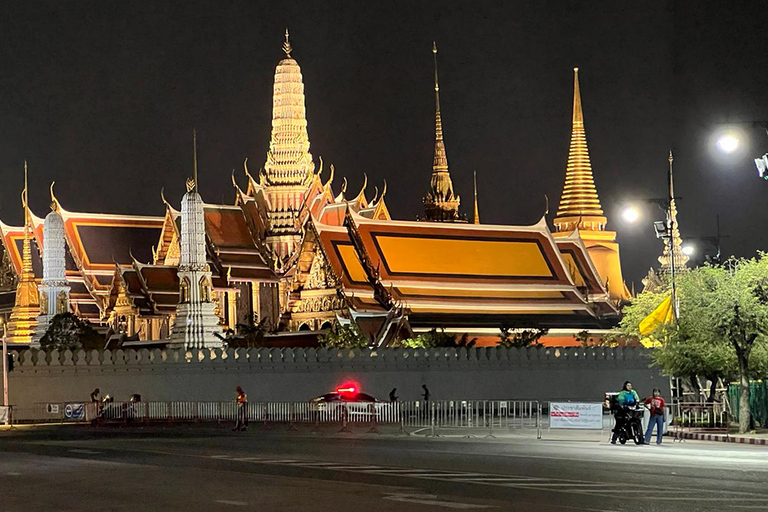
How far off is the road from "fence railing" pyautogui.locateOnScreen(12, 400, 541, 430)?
4.45 m

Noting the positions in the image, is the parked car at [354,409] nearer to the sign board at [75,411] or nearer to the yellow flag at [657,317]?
the sign board at [75,411]

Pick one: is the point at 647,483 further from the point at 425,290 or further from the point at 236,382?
the point at 425,290

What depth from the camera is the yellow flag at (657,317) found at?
39.2 metres

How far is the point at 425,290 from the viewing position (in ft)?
178

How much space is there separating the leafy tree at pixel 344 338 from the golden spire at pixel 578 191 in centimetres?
2423

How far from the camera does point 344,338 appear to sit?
5000 cm

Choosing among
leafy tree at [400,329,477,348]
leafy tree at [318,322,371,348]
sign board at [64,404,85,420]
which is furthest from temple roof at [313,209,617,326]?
sign board at [64,404,85,420]

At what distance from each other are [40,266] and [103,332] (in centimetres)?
1126

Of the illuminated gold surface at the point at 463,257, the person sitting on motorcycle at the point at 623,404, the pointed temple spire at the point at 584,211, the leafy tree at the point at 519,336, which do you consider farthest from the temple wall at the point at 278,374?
the pointed temple spire at the point at 584,211

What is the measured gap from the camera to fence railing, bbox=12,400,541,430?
108 ft

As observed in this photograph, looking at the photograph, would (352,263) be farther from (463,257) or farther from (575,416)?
(575,416)

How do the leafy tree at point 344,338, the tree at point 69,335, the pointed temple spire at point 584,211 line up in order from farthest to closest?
the pointed temple spire at point 584,211
the leafy tree at point 344,338
the tree at point 69,335

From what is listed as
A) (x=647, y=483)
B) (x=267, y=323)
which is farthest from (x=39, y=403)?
(x=647, y=483)

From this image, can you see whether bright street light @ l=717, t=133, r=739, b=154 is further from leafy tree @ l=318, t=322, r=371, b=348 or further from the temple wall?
leafy tree @ l=318, t=322, r=371, b=348
